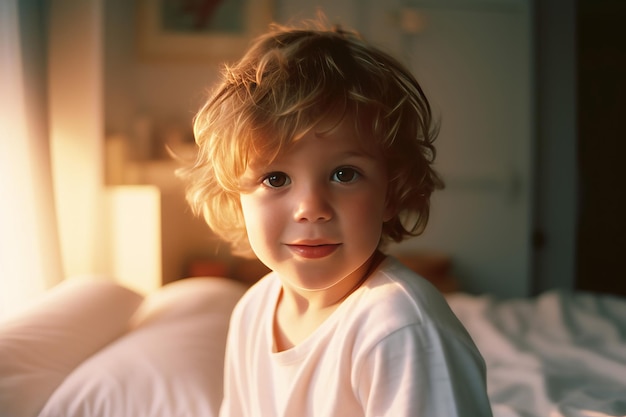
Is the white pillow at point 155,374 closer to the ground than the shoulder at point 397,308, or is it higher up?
closer to the ground

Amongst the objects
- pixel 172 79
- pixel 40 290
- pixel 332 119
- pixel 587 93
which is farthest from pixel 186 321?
pixel 587 93

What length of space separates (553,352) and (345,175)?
114 centimetres

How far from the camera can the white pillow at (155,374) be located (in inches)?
43.1

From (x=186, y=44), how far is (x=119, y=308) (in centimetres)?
201

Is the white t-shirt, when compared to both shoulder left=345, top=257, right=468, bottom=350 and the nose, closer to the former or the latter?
shoulder left=345, top=257, right=468, bottom=350

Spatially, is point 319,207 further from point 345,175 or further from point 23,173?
point 23,173

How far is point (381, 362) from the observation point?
0.68 metres

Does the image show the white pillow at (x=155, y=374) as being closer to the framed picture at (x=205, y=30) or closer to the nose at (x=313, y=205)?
the nose at (x=313, y=205)

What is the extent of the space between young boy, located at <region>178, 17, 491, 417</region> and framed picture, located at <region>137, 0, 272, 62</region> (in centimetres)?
243

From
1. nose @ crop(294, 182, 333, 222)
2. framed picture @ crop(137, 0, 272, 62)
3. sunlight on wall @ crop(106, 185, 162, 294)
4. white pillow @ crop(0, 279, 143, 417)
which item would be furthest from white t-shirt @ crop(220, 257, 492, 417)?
framed picture @ crop(137, 0, 272, 62)

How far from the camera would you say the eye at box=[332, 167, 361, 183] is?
0.76 meters

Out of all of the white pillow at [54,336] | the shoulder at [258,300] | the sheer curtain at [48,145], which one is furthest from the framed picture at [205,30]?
the shoulder at [258,300]

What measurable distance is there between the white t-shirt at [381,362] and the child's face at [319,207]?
0.20 feet

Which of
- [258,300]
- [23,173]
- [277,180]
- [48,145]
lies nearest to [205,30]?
[48,145]
